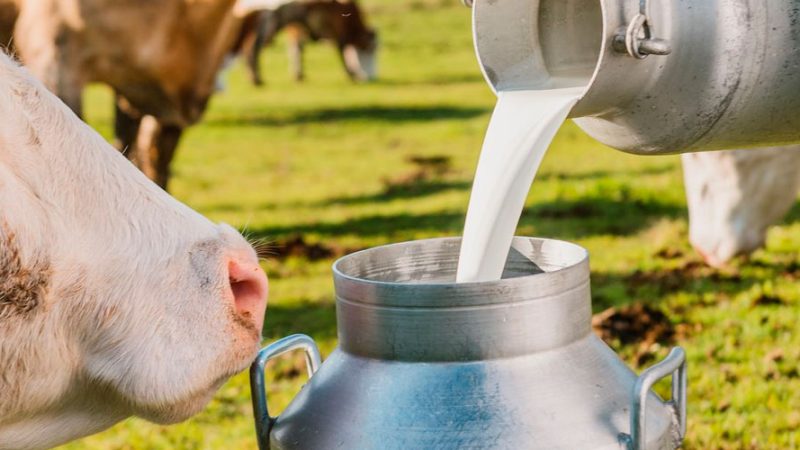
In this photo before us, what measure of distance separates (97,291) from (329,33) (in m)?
17.7

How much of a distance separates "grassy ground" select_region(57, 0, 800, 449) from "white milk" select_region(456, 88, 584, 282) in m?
0.95

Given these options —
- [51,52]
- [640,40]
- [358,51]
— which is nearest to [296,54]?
[358,51]

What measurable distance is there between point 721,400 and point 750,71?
5.25 ft

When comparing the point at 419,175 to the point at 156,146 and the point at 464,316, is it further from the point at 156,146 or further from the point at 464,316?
the point at 464,316

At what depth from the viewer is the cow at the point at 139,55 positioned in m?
5.92

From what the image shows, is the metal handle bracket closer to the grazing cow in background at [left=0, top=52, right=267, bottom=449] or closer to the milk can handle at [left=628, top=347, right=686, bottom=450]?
the milk can handle at [left=628, top=347, right=686, bottom=450]

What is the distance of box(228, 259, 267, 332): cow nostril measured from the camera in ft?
6.22

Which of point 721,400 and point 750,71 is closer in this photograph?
point 750,71

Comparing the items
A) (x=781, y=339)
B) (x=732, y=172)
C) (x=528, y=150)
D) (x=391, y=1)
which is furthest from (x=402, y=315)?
(x=391, y=1)

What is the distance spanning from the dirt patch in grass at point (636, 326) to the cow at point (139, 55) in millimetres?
2923

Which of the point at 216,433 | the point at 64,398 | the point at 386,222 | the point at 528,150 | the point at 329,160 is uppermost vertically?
the point at 528,150

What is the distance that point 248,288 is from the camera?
6.35 feet

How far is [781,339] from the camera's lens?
3979 millimetres

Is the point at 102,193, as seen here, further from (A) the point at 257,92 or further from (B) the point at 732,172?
(A) the point at 257,92
